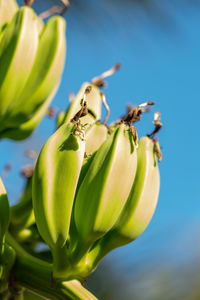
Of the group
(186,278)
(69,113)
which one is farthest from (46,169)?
(186,278)

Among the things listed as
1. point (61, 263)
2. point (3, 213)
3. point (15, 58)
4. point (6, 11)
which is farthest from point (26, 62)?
point (61, 263)

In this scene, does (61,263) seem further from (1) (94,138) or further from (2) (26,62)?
(2) (26,62)

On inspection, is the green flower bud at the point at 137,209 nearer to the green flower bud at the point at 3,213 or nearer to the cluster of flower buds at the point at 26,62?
the green flower bud at the point at 3,213

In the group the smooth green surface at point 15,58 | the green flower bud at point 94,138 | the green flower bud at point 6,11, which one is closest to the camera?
the green flower bud at point 94,138

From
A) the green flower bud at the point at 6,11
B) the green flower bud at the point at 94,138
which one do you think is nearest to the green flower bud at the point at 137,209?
the green flower bud at the point at 94,138

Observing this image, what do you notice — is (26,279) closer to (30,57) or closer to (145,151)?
(145,151)

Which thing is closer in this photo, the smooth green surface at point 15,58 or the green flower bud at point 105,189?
the green flower bud at point 105,189
